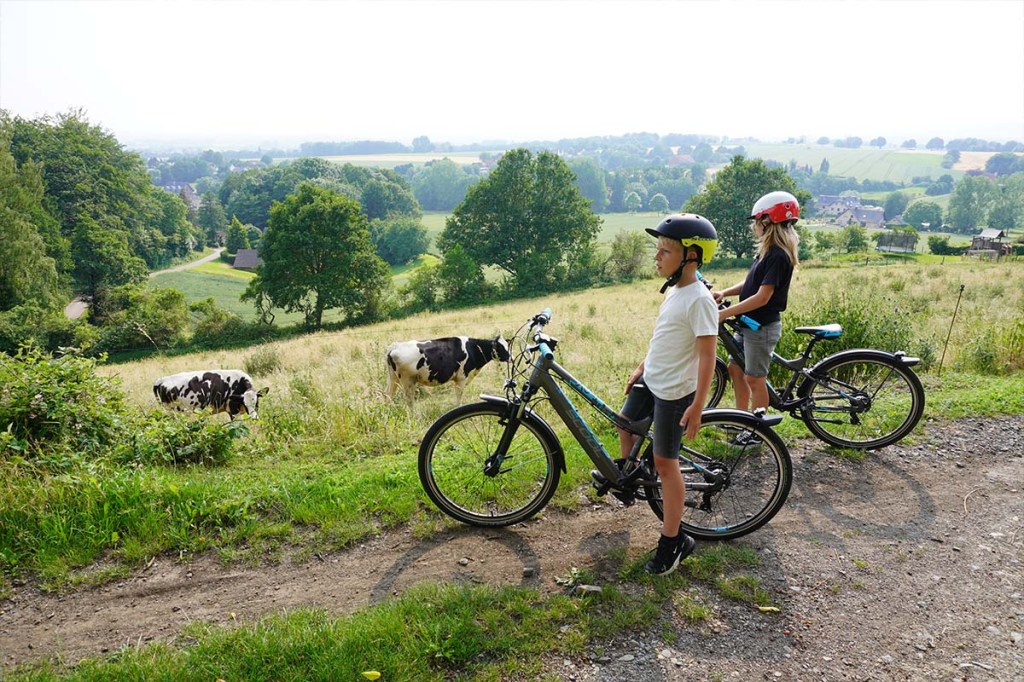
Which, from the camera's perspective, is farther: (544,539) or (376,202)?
(376,202)

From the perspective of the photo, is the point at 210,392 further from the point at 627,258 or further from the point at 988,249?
the point at 988,249

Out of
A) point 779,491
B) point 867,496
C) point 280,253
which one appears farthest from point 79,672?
point 280,253

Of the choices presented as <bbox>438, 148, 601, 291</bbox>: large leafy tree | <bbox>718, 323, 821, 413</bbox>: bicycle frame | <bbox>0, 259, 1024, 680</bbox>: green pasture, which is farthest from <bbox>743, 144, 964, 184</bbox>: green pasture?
<bbox>0, 259, 1024, 680</bbox>: green pasture

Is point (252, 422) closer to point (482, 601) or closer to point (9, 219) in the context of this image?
point (482, 601)

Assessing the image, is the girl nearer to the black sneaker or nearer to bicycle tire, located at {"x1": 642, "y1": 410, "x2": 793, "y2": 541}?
bicycle tire, located at {"x1": 642, "y1": 410, "x2": 793, "y2": 541}

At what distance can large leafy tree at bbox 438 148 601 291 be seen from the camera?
50.9 meters

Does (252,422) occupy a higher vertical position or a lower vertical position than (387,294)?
higher

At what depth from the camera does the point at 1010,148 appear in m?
190

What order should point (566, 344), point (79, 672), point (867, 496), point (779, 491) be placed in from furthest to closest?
point (566, 344) < point (867, 496) < point (779, 491) < point (79, 672)

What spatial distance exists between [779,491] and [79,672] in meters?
4.70

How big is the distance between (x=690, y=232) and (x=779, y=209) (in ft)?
6.01

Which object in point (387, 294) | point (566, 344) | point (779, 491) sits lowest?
point (387, 294)

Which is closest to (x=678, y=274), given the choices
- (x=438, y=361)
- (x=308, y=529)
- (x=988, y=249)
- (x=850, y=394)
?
(x=850, y=394)

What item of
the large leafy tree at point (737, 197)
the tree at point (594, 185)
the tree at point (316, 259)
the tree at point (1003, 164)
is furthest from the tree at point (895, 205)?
the tree at point (316, 259)
